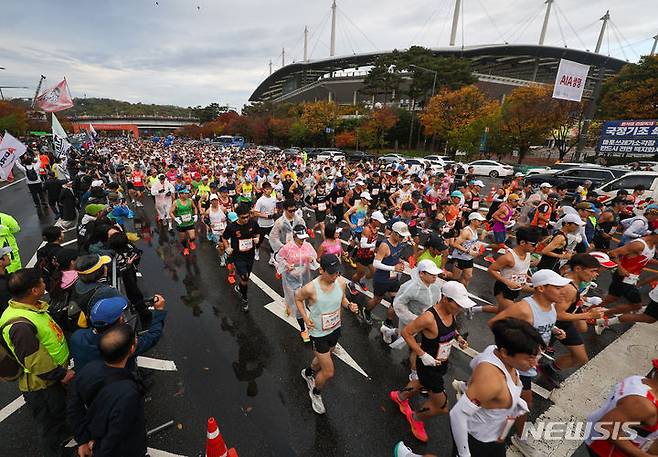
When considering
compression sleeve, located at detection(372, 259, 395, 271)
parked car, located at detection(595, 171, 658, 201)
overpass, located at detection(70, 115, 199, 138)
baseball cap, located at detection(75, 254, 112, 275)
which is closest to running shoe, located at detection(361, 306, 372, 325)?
compression sleeve, located at detection(372, 259, 395, 271)

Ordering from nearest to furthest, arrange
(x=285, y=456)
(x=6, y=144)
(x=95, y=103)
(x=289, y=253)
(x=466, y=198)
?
(x=285, y=456), (x=289, y=253), (x=6, y=144), (x=466, y=198), (x=95, y=103)

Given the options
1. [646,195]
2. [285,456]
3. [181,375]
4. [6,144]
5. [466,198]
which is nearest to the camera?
[285,456]

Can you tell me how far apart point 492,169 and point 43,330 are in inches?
1113

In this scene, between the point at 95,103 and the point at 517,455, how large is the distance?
215 m

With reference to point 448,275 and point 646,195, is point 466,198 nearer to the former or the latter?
point 448,275

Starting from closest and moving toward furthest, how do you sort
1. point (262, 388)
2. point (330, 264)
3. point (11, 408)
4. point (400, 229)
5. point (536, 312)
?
point (536, 312)
point (330, 264)
point (11, 408)
point (262, 388)
point (400, 229)

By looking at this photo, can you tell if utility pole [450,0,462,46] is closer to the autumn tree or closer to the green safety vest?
the autumn tree

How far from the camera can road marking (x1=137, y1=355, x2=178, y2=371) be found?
4352mm

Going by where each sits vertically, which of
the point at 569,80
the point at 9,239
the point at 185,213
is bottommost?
the point at 185,213

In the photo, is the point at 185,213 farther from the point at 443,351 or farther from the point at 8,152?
the point at 443,351

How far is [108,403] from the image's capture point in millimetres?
1999

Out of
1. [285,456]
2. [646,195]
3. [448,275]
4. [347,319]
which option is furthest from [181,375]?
[646,195]

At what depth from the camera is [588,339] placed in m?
5.20

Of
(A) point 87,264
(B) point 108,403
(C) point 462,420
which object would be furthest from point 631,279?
(A) point 87,264
